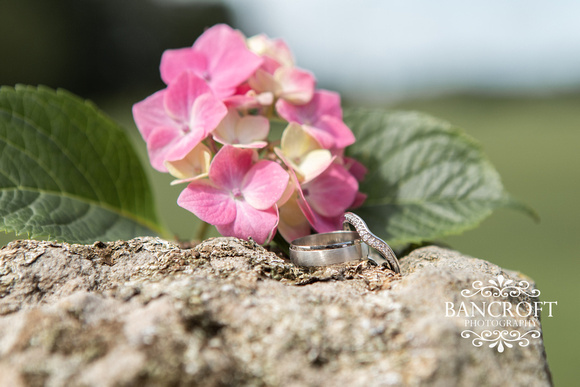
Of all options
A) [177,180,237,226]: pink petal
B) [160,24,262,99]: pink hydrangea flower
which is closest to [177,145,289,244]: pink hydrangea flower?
[177,180,237,226]: pink petal

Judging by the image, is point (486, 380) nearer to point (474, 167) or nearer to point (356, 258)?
point (356, 258)

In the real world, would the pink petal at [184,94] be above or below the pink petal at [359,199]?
above

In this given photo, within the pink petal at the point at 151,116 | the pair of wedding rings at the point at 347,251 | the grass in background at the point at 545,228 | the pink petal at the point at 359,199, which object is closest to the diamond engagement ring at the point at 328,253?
the pair of wedding rings at the point at 347,251

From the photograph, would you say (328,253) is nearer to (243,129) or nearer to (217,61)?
(243,129)

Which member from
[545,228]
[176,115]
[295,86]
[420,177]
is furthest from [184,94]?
[545,228]

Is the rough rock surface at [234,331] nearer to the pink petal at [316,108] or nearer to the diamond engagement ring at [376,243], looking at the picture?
the diamond engagement ring at [376,243]

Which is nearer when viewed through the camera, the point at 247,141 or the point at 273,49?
the point at 247,141
